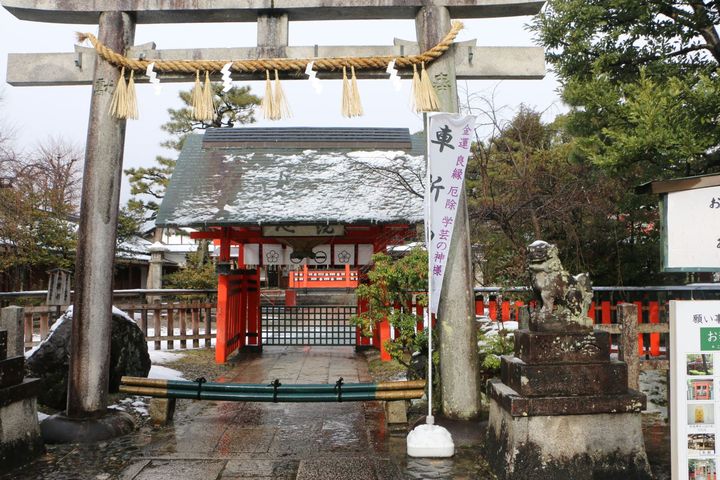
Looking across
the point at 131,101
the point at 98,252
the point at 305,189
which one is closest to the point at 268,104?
the point at 131,101

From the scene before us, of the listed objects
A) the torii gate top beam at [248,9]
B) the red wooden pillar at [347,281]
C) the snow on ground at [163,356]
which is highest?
the torii gate top beam at [248,9]

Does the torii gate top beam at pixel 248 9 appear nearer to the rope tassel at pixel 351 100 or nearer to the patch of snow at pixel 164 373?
the rope tassel at pixel 351 100

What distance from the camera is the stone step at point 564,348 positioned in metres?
4.55

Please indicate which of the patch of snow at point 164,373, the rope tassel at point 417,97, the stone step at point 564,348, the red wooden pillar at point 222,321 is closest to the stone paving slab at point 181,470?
the stone step at point 564,348

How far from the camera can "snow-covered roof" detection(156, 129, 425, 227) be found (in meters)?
11.2

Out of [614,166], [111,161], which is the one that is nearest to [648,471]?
[614,166]

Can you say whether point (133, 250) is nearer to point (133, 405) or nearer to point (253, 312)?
point (253, 312)

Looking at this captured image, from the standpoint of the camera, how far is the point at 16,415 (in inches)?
198

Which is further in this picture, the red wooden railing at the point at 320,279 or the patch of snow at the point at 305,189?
the red wooden railing at the point at 320,279

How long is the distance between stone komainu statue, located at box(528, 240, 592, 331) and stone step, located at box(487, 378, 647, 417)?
567 mm

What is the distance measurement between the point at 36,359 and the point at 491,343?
5.84 meters

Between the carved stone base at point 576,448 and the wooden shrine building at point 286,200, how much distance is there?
6672 millimetres

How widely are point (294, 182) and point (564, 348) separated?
9.01 meters

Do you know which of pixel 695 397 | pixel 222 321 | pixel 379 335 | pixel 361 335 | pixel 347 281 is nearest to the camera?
pixel 695 397
